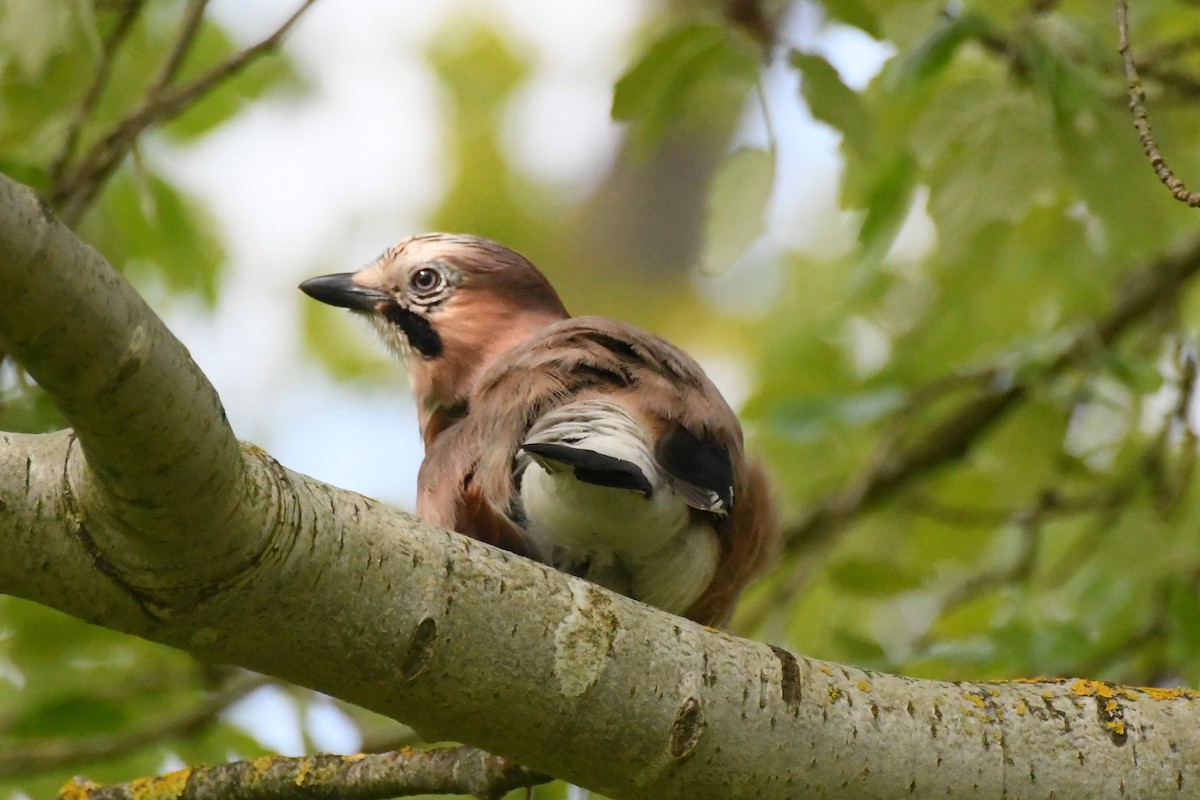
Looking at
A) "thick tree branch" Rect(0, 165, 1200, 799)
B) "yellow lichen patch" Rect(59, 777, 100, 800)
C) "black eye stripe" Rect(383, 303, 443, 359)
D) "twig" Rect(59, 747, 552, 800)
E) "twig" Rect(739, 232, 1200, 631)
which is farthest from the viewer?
"twig" Rect(739, 232, 1200, 631)

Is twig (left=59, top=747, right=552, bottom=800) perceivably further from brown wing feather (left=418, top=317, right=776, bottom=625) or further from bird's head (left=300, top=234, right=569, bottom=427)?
bird's head (left=300, top=234, right=569, bottom=427)

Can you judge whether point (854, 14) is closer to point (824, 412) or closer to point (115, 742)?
point (824, 412)

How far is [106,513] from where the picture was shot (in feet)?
6.00

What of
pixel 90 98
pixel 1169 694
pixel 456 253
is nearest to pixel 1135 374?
pixel 1169 694

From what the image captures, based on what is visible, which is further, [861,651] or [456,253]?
[456,253]

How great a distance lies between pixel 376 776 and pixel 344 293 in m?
2.03

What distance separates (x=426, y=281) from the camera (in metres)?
4.24

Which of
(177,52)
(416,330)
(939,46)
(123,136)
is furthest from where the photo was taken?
(416,330)

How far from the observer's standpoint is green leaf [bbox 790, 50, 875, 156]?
3.34 m

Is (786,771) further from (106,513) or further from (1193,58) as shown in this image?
(1193,58)

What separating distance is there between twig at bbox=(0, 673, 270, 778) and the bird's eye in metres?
1.26

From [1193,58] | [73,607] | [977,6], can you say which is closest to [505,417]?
[73,607]

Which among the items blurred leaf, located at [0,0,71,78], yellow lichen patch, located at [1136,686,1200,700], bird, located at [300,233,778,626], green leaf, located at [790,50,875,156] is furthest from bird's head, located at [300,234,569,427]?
yellow lichen patch, located at [1136,686,1200,700]

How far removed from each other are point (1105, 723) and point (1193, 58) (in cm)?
429
